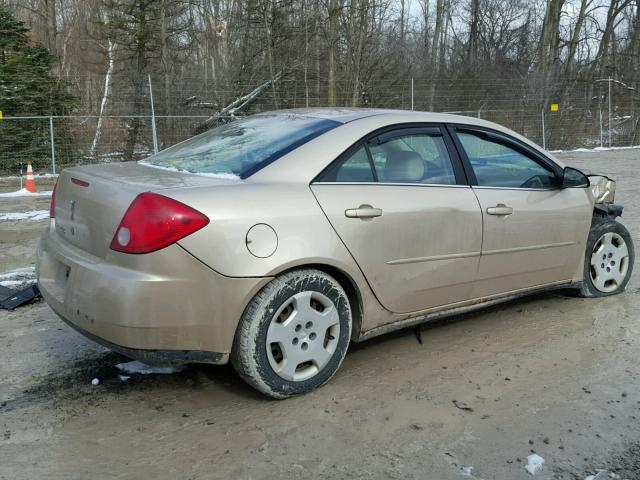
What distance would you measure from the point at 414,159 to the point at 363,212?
1.98 feet

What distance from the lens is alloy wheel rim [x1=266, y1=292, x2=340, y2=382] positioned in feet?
9.79

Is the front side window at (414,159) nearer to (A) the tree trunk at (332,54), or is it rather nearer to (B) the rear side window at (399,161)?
(B) the rear side window at (399,161)

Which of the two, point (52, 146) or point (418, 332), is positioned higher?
point (52, 146)

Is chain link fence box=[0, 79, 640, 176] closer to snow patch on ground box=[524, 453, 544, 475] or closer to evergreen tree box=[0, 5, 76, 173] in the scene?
evergreen tree box=[0, 5, 76, 173]

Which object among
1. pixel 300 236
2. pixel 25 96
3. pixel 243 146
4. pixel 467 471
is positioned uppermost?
pixel 25 96

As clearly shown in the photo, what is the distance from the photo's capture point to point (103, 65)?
25422 millimetres

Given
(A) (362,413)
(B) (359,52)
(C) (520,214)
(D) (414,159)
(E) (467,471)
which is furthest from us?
(B) (359,52)

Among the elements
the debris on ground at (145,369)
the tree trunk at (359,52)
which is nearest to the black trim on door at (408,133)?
the debris on ground at (145,369)

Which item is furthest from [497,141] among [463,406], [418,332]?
[463,406]

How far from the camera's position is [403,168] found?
11.5 feet

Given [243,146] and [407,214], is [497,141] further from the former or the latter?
[243,146]

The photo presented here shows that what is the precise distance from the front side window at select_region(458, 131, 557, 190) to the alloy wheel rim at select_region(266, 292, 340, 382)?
1.39 m

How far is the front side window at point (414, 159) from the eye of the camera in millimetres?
3424

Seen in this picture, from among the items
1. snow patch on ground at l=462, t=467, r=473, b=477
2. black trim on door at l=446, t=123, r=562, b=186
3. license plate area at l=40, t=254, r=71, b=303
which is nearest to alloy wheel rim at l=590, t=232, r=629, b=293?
black trim on door at l=446, t=123, r=562, b=186
